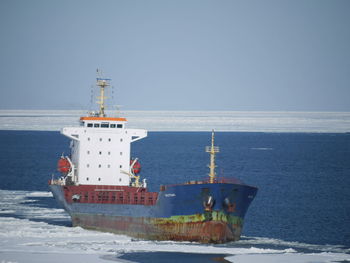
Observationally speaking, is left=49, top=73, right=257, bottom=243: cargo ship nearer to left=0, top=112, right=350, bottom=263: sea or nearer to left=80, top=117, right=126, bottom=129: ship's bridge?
left=80, top=117, right=126, bottom=129: ship's bridge

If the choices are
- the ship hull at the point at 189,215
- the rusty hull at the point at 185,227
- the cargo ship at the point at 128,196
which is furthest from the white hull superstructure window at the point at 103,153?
the rusty hull at the point at 185,227

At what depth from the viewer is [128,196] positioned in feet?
134

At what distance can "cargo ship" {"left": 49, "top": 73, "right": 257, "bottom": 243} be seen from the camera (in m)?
37.1

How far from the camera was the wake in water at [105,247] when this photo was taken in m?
33.4

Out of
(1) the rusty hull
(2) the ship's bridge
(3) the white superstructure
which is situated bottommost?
(1) the rusty hull

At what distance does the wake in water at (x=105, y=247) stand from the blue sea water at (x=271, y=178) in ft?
1.95

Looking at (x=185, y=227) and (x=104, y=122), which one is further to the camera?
(x=104, y=122)

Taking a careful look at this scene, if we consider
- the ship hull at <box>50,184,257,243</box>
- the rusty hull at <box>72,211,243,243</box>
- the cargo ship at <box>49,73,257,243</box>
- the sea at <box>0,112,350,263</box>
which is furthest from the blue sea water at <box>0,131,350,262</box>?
the cargo ship at <box>49,73,257,243</box>

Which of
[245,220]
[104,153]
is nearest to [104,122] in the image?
[104,153]

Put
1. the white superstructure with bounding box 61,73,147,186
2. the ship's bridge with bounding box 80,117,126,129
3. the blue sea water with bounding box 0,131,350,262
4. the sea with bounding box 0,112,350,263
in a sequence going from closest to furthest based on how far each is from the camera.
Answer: the sea with bounding box 0,112,350,263 → the blue sea water with bounding box 0,131,350,262 → the white superstructure with bounding box 61,73,147,186 → the ship's bridge with bounding box 80,117,126,129

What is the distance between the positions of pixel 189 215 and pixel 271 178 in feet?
110

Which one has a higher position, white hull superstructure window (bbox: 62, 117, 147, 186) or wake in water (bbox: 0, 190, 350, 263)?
white hull superstructure window (bbox: 62, 117, 147, 186)

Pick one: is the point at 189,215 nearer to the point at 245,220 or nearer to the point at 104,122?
the point at 245,220

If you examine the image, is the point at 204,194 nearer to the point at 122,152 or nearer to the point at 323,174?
the point at 122,152
